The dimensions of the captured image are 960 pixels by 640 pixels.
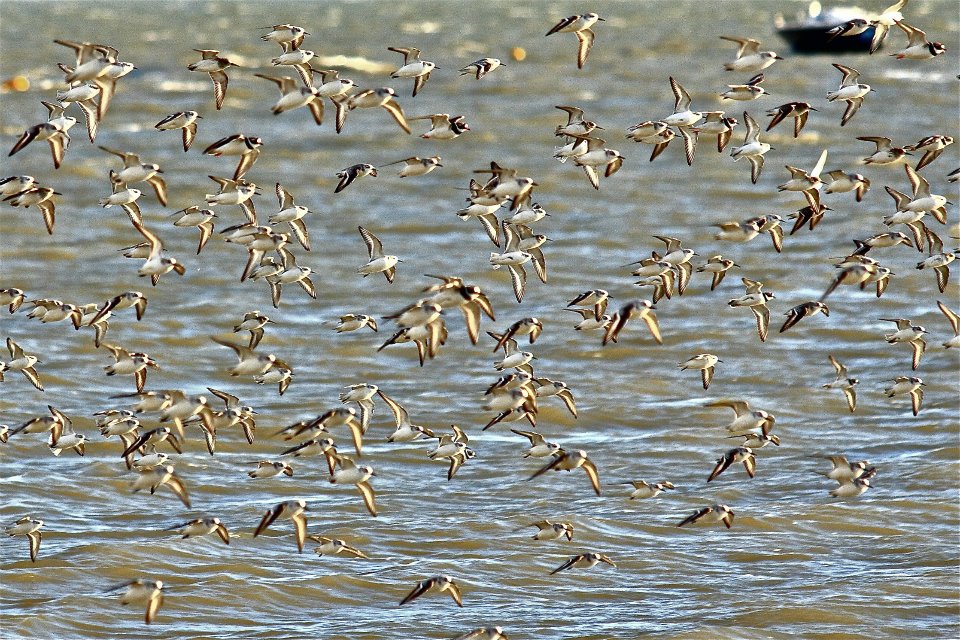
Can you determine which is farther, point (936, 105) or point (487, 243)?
point (936, 105)

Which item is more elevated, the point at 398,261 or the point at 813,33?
the point at 398,261

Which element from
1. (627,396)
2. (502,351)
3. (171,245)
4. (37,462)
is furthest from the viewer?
(171,245)

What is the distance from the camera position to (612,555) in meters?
14.5

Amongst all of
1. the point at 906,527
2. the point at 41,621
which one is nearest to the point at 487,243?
the point at 906,527

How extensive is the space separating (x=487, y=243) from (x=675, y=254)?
13.3 meters

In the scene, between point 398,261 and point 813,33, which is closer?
point 398,261

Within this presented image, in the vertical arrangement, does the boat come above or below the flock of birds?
below

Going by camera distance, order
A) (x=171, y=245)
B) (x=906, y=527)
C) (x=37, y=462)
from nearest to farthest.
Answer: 1. (x=906, y=527)
2. (x=37, y=462)
3. (x=171, y=245)

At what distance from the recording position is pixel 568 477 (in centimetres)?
1692

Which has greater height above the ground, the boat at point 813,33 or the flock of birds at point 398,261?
the flock of birds at point 398,261

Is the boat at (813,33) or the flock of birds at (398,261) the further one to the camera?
the boat at (813,33)

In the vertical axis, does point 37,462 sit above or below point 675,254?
below

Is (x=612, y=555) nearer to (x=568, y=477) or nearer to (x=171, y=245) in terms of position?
(x=568, y=477)

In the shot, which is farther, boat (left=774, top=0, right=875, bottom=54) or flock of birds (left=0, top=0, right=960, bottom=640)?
boat (left=774, top=0, right=875, bottom=54)
